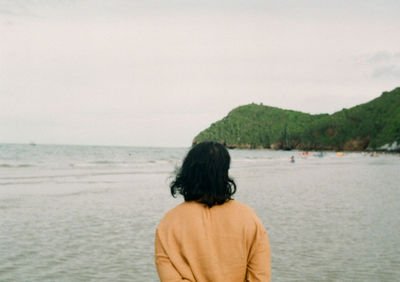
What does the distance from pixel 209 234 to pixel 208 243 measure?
48 mm

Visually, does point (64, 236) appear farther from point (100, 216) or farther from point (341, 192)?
point (341, 192)

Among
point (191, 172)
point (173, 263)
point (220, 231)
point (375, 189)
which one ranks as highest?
point (191, 172)

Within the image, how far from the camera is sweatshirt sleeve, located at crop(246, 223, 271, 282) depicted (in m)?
2.51

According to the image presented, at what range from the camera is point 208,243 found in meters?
2.48

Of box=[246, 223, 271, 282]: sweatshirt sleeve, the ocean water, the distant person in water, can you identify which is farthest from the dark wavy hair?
the ocean water

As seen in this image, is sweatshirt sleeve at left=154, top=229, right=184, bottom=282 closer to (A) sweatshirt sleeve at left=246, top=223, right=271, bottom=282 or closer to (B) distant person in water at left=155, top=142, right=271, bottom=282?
(B) distant person in water at left=155, top=142, right=271, bottom=282

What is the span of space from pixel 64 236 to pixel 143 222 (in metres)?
2.28

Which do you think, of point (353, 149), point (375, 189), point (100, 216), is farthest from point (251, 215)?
point (353, 149)

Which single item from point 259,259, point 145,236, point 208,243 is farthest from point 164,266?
point 145,236

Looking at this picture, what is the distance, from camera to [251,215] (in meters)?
2.52

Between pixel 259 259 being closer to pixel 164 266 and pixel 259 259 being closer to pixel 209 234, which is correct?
pixel 209 234

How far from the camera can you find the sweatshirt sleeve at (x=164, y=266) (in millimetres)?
2477

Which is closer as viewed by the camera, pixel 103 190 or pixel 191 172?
pixel 191 172

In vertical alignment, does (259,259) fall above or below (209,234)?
below
